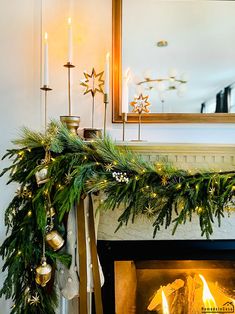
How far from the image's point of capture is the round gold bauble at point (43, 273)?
39.5 inches

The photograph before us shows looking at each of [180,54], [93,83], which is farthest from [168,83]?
[93,83]

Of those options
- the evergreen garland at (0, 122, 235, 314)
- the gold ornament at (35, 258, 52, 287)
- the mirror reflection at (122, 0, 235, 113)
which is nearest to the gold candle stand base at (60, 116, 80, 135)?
the evergreen garland at (0, 122, 235, 314)

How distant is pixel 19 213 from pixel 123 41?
35.6 inches

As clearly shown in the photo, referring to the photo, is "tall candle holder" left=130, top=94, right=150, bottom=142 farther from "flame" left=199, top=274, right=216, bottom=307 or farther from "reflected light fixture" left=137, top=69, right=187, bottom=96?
"flame" left=199, top=274, right=216, bottom=307

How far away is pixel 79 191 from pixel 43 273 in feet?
1.01

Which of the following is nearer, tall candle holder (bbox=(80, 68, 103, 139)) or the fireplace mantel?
the fireplace mantel

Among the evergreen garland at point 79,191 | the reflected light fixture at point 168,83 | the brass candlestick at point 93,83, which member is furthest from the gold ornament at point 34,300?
the reflected light fixture at point 168,83

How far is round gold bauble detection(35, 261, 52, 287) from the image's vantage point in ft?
3.29

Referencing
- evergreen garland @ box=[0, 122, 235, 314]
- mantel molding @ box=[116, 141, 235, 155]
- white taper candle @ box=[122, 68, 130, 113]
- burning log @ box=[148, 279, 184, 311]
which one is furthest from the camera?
burning log @ box=[148, 279, 184, 311]

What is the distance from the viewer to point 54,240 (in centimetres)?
103

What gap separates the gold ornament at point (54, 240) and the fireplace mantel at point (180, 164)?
23 cm

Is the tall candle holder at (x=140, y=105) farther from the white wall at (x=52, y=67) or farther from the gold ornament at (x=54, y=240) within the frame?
→ the gold ornament at (x=54, y=240)

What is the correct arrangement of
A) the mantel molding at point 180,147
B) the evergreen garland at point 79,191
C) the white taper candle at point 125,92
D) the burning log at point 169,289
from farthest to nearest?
the burning log at point 169,289 < the white taper candle at point 125,92 < the mantel molding at point 180,147 < the evergreen garland at point 79,191

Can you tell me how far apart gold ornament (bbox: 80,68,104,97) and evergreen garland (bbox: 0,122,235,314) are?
14.1 inches
